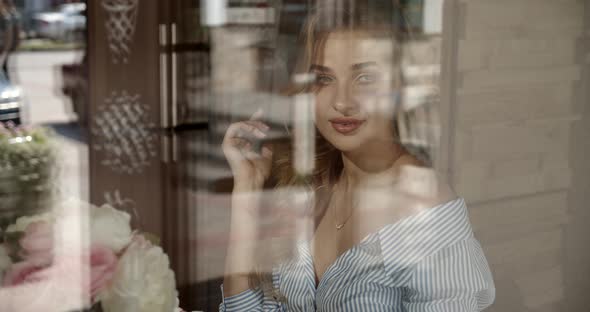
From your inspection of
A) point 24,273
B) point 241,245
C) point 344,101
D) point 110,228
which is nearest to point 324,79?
point 344,101

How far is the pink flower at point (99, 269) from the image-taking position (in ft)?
4.09

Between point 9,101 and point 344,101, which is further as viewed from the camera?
point 344,101

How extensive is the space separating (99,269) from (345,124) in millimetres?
457

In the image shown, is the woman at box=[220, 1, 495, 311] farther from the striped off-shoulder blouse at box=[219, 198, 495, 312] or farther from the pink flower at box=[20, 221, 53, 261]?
the pink flower at box=[20, 221, 53, 261]

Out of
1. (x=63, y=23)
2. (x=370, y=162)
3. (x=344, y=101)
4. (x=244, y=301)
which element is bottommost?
(x=244, y=301)

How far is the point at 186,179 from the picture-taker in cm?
134

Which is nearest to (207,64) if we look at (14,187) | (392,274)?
(14,187)

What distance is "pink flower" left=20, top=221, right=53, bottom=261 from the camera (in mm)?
1200

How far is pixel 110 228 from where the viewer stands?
127 cm

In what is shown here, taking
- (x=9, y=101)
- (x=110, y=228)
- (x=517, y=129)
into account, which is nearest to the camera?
(x=9, y=101)

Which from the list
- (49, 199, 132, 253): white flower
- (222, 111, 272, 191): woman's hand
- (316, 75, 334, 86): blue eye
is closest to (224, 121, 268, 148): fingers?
(222, 111, 272, 191): woman's hand

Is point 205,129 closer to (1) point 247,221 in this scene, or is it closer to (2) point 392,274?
(1) point 247,221

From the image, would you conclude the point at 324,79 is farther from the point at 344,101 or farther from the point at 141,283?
the point at 141,283

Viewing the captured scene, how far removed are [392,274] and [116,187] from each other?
18.3 inches
